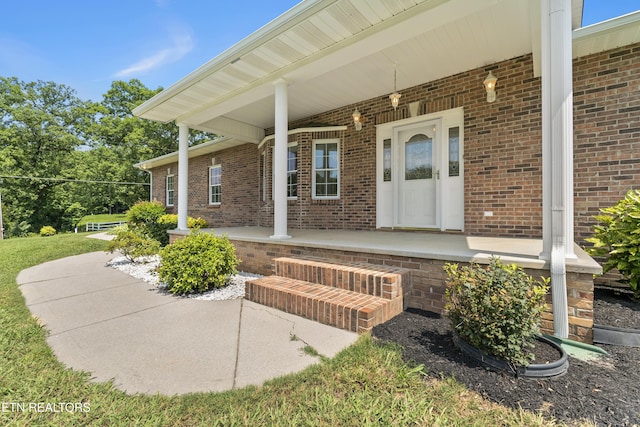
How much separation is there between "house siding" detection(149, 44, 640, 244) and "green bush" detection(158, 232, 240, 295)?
296 cm

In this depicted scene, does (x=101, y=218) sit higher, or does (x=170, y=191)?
(x=170, y=191)

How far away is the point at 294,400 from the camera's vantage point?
5.70ft

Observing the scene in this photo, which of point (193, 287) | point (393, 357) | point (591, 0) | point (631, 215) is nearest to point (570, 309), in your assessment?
point (631, 215)

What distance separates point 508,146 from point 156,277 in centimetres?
622

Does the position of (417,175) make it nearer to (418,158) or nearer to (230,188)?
(418,158)

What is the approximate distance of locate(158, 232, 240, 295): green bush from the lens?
4008mm

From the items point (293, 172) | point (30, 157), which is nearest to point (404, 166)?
point (293, 172)

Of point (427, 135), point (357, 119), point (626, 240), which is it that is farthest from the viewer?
point (357, 119)

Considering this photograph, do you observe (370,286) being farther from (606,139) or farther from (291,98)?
(291,98)

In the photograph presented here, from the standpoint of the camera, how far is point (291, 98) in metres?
6.17

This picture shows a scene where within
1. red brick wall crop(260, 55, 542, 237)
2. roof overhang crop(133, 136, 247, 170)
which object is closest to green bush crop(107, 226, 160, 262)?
roof overhang crop(133, 136, 247, 170)

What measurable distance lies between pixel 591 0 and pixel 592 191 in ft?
7.52

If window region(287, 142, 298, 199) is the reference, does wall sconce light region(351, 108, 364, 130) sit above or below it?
above

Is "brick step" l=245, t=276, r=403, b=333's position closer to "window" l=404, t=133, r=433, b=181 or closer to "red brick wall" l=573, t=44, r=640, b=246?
"red brick wall" l=573, t=44, r=640, b=246
